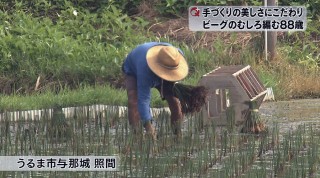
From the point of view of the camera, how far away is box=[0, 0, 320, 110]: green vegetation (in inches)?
538

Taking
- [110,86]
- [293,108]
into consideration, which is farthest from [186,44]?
[293,108]

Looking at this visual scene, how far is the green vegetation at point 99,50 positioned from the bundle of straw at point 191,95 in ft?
7.57

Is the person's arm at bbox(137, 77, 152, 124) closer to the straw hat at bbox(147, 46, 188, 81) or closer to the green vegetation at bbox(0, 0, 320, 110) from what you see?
the straw hat at bbox(147, 46, 188, 81)

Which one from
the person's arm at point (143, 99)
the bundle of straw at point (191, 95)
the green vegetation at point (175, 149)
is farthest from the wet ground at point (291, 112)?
the person's arm at point (143, 99)

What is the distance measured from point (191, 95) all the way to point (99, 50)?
490 centimetres

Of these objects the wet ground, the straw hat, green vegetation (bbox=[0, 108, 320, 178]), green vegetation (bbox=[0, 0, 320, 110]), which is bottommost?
green vegetation (bbox=[0, 108, 320, 178])

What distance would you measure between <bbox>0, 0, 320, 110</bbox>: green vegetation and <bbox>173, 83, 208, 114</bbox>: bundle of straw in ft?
7.57

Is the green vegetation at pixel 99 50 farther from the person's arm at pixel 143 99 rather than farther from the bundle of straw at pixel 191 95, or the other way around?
the person's arm at pixel 143 99

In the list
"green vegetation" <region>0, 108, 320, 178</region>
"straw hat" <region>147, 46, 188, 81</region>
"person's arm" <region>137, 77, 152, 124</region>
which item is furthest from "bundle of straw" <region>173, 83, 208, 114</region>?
"person's arm" <region>137, 77, 152, 124</region>

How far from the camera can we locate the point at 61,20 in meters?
15.9

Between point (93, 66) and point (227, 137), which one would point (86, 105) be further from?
point (227, 137)

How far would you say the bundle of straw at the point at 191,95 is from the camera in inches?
395

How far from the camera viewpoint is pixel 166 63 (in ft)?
30.7
